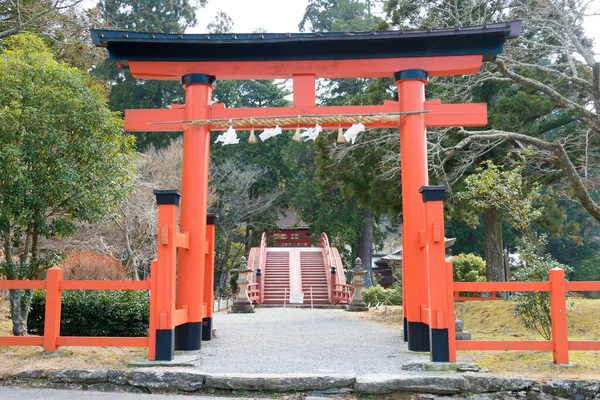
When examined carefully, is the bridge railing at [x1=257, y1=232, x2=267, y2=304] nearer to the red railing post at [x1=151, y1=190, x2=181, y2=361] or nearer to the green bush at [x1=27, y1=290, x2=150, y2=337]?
the green bush at [x1=27, y1=290, x2=150, y2=337]

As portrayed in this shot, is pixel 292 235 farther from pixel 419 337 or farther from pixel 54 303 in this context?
pixel 54 303

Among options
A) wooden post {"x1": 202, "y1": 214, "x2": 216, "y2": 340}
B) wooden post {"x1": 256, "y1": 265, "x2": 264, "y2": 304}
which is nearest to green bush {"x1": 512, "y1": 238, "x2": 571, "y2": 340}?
wooden post {"x1": 202, "y1": 214, "x2": 216, "y2": 340}

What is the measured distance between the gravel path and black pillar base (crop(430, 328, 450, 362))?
462 mm

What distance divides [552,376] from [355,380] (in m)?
2.12

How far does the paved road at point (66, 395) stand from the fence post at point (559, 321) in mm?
3735

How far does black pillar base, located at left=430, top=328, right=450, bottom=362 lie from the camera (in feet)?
20.5

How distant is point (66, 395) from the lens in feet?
18.0

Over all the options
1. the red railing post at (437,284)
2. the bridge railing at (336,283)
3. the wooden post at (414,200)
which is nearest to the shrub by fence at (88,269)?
the wooden post at (414,200)

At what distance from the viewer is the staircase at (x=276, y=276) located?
20.3 meters

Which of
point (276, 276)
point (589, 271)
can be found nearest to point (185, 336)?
point (276, 276)

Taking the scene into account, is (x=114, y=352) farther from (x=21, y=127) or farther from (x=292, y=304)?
(x=292, y=304)

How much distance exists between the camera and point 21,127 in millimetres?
7594

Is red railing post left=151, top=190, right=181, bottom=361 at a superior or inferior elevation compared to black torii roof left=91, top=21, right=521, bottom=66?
inferior

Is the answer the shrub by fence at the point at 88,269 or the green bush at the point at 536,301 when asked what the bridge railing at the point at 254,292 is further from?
the green bush at the point at 536,301
